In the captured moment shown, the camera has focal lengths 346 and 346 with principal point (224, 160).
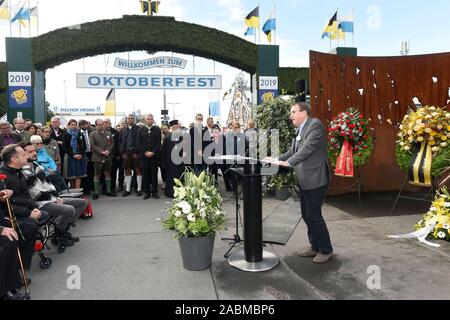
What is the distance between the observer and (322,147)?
3.70 m

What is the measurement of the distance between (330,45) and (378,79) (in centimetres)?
839

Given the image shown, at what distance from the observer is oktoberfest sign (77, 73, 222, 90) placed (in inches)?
497

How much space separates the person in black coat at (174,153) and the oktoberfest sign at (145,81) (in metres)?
5.67

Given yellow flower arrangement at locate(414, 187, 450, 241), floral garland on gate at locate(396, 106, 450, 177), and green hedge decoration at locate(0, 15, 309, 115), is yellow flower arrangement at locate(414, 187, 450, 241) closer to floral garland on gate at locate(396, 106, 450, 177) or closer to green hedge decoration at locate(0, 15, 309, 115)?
floral garland on gate at locate(396, 106, 450, 177)

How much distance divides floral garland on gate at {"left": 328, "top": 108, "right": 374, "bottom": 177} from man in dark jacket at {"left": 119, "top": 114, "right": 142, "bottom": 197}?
14.0ft

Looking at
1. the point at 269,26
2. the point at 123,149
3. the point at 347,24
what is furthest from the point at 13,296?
the point at 347,24

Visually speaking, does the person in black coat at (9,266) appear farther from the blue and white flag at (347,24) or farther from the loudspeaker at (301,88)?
the blue and white flag at (347,24)

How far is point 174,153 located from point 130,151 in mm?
1014

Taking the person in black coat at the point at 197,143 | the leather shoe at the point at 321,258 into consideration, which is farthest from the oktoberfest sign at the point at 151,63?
the leather shoe at the point at 321,258

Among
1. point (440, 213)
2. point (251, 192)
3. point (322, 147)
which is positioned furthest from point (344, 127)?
point (251, 192)

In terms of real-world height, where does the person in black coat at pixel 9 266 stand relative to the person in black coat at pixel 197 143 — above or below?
below

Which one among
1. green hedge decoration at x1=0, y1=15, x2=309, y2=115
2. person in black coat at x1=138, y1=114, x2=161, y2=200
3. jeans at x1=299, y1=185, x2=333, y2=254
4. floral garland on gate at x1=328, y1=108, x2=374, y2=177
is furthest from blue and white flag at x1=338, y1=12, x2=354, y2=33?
jeans at x1=299, y1=185, x2=333, y2=254

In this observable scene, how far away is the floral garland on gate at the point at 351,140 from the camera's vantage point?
20.9 feet

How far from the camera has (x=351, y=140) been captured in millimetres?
6438
